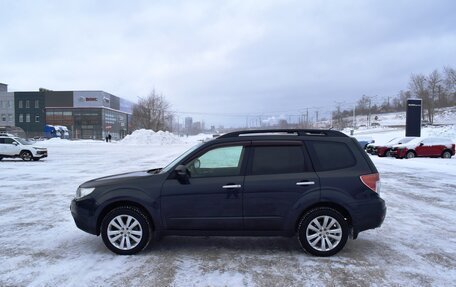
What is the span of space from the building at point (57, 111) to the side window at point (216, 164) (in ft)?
314

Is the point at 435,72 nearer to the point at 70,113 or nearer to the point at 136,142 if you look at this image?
the point at 136,142

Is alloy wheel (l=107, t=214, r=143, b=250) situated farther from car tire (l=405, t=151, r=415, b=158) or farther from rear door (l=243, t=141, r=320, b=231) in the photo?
car tire (l=405, t=151, r=415, b=158)

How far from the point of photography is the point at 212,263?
5062 millimetres

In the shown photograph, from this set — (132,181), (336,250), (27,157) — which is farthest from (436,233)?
(27,157)

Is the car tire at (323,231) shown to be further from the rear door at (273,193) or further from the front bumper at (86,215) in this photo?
the front bumper at (86,215)

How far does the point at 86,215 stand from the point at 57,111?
10037cm

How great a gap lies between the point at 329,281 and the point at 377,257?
133cm

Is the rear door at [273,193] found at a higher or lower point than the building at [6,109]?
lower

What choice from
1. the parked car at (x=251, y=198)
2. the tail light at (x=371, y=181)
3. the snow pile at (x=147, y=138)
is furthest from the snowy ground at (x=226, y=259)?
the snow pile at (x=147, y=138)

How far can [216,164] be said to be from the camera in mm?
5602

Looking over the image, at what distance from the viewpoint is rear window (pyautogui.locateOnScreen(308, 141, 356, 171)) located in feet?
17.8

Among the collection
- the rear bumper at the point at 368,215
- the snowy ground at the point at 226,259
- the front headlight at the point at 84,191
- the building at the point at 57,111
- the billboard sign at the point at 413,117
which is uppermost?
the building at the point at 57,111

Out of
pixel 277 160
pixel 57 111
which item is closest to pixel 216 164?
pixel 277 160

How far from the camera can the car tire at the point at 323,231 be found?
17.2ft
